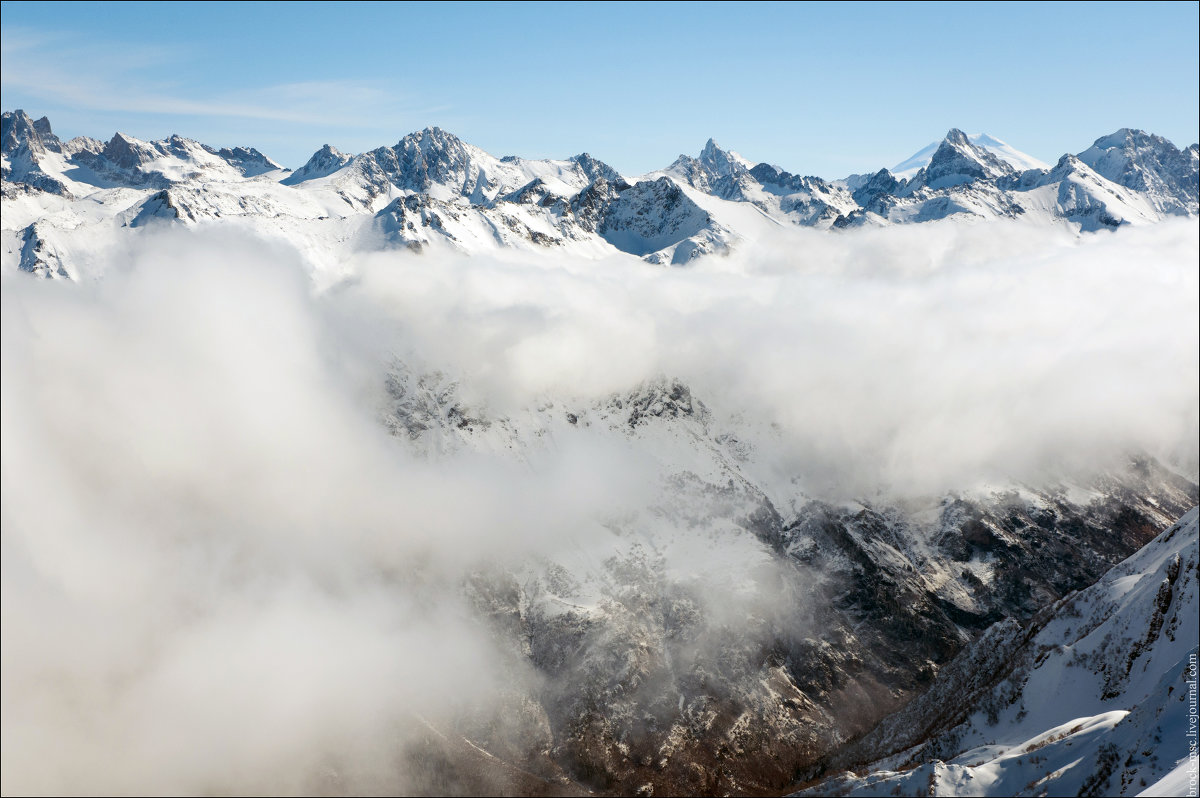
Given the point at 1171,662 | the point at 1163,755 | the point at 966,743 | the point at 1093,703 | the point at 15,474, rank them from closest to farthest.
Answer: the point at 1163,755 < the point at 1171,662 < the point at 1093,703 < the point at 966,743 < the point at 15,474

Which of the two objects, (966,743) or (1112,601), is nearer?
(966,743)

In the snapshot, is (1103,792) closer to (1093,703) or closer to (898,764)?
(1093,703)

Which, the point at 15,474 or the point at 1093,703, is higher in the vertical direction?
the point at 15,474

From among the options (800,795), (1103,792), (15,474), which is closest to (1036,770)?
(1103,792)

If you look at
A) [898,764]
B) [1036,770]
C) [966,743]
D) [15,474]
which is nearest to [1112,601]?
[966,743]

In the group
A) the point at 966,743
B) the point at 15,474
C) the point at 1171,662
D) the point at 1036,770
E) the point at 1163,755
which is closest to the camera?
the point at 1163,755

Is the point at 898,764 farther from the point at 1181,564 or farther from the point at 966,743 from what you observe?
the point at 1181,564

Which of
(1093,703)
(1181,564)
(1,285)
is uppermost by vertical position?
(1,285)
